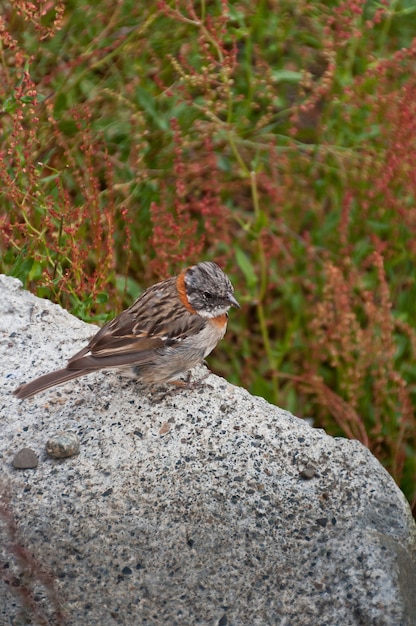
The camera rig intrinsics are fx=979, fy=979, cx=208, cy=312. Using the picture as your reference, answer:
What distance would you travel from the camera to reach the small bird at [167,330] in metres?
3.66

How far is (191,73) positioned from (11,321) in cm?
173

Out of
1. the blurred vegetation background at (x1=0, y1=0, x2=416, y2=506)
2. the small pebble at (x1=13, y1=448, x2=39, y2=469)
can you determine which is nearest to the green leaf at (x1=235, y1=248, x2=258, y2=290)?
the blurred vegetation background at (x1=0, y1=0, x2=416, y2=506)

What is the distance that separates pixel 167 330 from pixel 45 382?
2.12 ft

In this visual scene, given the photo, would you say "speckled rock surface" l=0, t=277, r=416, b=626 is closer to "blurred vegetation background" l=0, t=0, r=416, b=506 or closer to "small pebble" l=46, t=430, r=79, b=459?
"small pebble" l=46, t=430, r=79, b=459

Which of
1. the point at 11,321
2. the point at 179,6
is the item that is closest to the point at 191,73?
the point at 179,6

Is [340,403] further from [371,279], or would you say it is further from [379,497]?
[379,497]

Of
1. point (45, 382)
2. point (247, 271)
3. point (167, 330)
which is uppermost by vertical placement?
point (45, 382)

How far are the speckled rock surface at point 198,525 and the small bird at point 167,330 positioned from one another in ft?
0.80

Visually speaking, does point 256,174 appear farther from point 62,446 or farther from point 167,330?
point 62,446

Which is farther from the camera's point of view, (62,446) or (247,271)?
(247,271)

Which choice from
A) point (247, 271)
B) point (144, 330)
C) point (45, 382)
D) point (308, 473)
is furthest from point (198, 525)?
point (247, 271)

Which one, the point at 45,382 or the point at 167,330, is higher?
the point at 45,382

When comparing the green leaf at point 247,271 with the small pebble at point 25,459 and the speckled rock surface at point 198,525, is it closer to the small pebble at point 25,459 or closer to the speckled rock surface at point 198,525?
the speckled rock surface at point 198,525

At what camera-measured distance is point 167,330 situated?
3928 millimetres
